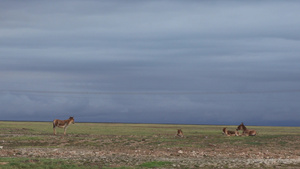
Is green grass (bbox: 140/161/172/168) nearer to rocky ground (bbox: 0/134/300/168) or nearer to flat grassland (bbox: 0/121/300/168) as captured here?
flat grassland (bbox: 0/121/300/168)

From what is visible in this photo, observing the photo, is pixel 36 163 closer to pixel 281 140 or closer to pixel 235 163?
pixel 235 163

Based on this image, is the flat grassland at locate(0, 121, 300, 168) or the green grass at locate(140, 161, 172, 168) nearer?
the green grass at locate(140, 161, 172, 168)

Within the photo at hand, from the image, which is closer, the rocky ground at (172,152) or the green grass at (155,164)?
the green grass at (155,164)

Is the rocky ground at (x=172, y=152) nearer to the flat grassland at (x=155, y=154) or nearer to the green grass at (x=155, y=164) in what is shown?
the flat grassland at (x=155, y=154)

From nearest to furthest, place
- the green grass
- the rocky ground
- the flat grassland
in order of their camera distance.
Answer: the green grass
the flat grassland
the rocky ground

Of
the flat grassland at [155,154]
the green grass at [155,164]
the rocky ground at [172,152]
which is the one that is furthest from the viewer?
the rocky ground at [172,152]

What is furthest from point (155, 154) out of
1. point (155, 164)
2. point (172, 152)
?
point (155, 164)

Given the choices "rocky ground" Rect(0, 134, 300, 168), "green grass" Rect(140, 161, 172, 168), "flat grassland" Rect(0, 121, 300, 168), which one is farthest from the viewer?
"rocky ground" Rect(0, 134, 300, 168)

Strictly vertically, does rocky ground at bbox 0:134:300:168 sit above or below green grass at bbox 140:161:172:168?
above

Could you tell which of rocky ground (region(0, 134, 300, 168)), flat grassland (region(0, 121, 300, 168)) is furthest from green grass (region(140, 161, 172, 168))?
rocky ground (region(0, 134, 300, 168))

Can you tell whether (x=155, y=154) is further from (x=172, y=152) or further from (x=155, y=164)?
(x=155, y=164)

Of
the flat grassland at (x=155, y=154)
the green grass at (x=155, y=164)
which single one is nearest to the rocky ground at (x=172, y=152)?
the flat grassland at (x=155, y=154)

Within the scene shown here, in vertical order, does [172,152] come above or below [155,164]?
above

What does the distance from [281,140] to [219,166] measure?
16.8 meters
